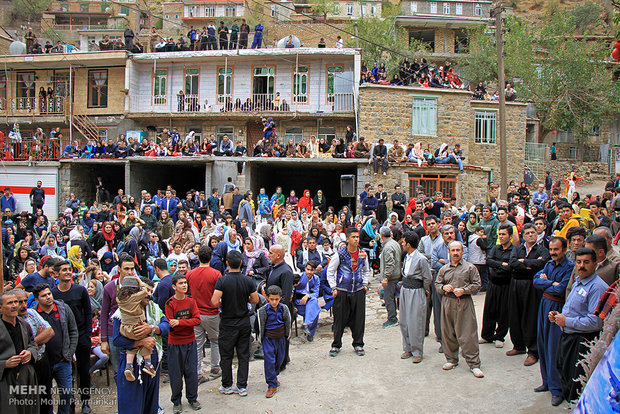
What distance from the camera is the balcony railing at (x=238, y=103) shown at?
2488cm

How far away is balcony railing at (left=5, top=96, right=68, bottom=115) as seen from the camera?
26.2 meters

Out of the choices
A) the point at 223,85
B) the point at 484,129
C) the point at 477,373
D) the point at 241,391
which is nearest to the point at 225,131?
the point at 223,85

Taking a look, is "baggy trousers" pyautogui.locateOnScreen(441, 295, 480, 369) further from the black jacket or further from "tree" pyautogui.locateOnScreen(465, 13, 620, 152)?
"tree" pyautogui.locateOnScreen(465, 13, 620, 152)

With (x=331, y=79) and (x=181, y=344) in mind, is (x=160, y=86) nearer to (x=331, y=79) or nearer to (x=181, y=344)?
(x=331, y=79)

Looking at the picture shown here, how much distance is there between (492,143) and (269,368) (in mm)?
20816

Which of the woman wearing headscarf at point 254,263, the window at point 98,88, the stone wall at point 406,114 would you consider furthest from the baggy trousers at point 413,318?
the window at point 98,88

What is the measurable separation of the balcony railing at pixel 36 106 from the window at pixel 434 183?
18.9m

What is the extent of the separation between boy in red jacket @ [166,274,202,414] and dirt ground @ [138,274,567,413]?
0.26m

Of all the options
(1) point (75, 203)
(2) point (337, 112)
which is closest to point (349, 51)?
(2) point (337, 112)

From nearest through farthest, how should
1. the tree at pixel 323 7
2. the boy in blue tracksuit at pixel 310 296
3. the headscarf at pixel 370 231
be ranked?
the boy in blue tracksuit at pixel 310 296 < the headscarf at pixel 370 231 < the tree at pixel 323 7

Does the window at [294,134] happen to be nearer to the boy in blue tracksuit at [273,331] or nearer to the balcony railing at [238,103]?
the balcony railing at [238,103]

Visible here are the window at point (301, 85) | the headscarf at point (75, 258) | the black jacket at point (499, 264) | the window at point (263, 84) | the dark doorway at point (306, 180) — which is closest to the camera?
the black jacket at point (499, 264)

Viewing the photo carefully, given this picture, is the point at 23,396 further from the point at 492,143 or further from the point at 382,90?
the point at 492,143

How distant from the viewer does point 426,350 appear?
7.41 meters
